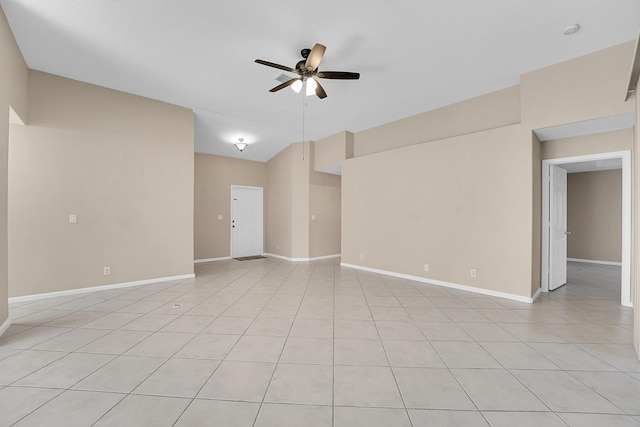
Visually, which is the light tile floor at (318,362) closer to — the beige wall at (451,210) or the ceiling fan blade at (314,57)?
the beige wall at (451,210)

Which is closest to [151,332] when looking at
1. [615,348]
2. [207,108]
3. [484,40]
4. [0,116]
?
[0,116]

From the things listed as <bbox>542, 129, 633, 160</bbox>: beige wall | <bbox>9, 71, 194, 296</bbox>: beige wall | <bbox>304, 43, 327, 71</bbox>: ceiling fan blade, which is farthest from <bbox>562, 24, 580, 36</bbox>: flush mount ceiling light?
<bbox>9, 71, 194, 296</bbox>: beige wall

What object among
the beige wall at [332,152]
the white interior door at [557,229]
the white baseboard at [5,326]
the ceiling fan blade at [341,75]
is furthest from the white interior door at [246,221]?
the white interior door at [557,229]

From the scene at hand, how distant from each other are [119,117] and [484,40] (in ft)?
17.6

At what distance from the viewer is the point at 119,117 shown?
435 cm

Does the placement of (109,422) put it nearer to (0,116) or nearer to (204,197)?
(0,116)

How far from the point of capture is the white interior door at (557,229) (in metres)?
4.24

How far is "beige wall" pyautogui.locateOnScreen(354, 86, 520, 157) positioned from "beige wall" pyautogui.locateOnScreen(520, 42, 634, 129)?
1.11 ft

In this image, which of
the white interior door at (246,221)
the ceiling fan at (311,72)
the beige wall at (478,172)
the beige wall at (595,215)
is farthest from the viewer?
the white interior door at (246,221)

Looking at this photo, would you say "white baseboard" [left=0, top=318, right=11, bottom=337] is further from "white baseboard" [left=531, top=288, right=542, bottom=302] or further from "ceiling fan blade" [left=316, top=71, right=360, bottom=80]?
"white baseboard" [left=531, top=288, right=542, bottom=302]

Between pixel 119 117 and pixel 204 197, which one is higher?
pixel 119 117

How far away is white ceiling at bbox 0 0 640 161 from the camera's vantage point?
2.57 metres

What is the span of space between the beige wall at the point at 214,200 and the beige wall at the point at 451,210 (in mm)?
3555

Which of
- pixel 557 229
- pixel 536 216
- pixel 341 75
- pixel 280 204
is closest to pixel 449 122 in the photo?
pixel 536 216
